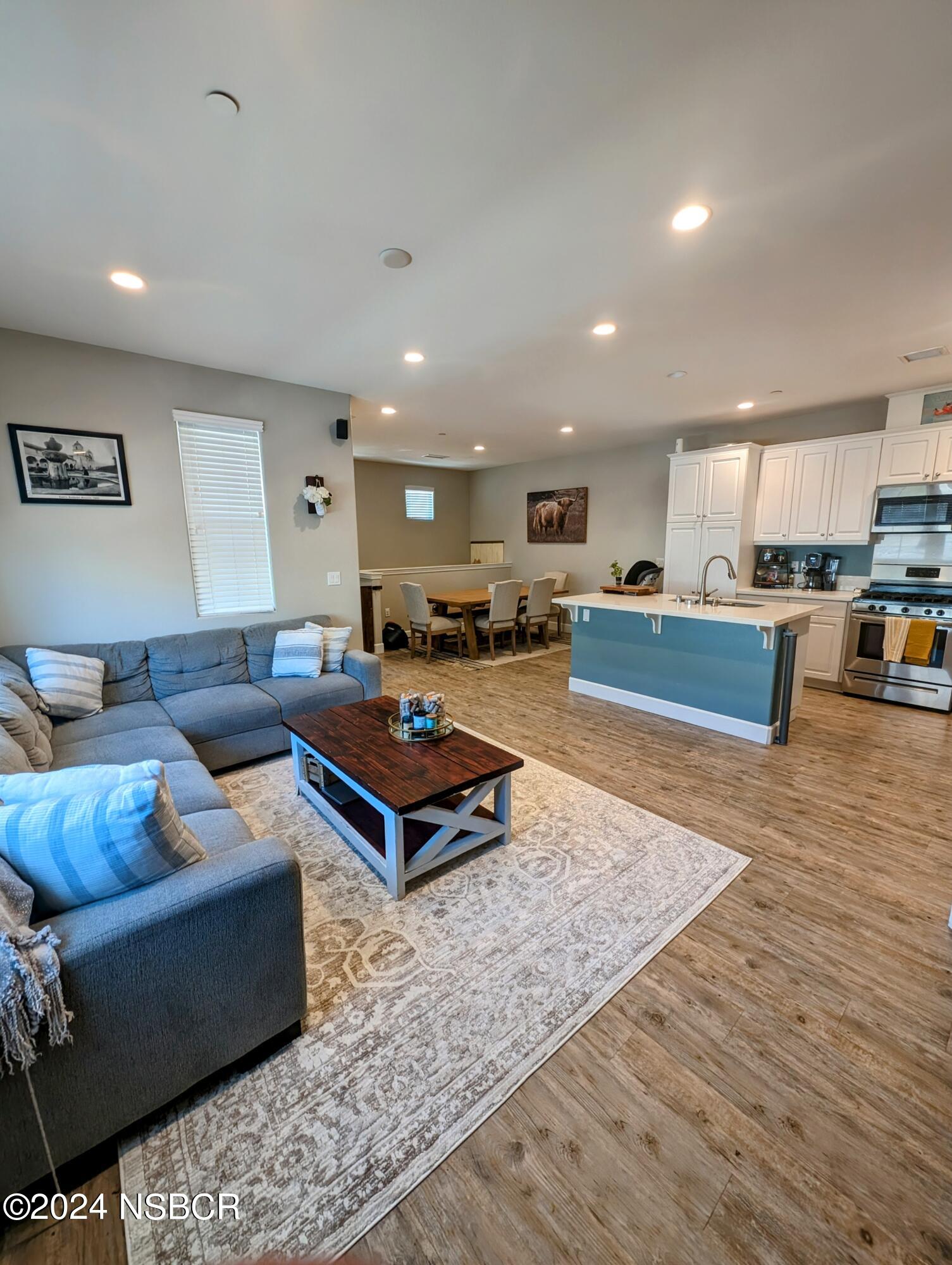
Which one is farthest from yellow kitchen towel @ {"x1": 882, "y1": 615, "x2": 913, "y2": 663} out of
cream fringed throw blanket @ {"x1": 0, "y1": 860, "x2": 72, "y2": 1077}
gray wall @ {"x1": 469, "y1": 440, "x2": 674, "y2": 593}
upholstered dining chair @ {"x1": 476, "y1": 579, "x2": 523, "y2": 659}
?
cream fringed throw blanket @ {"x1": 0, "y1": 860, "x2": 72, "y2": 1077}

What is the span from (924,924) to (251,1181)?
7.87ft

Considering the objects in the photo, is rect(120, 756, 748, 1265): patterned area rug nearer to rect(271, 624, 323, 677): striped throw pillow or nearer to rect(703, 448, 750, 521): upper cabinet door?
rect(271, 624, 323, 677): striped throw pillow

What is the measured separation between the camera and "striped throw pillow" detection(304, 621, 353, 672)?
378cm

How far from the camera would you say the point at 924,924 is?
1.89 meters

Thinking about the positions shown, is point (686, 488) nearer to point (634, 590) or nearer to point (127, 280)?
point (634, 590)

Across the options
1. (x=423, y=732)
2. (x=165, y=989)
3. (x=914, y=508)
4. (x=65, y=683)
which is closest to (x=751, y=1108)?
(x=165, y=989)

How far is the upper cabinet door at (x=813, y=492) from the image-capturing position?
4.70 metres

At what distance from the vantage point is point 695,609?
3.80 m

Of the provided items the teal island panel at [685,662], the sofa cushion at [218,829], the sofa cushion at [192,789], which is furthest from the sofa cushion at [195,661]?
the teal island panel at [685,662]

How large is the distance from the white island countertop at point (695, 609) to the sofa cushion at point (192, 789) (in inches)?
125

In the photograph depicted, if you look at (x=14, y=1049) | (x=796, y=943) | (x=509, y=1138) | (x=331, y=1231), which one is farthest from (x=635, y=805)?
(x=14, y=1049)

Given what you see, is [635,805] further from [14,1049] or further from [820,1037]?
[14,1049]

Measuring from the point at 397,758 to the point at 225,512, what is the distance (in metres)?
2.60

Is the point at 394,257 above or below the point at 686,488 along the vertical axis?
above
